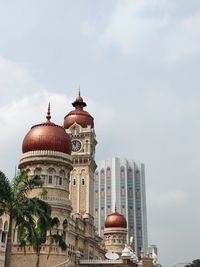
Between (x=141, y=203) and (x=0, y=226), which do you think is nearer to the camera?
(x=0, y=226)

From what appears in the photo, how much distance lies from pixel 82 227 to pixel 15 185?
2963cm

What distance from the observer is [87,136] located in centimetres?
6750

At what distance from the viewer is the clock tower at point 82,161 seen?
65375 millimetres

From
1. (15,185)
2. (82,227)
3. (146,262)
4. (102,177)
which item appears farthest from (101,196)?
(15,185)

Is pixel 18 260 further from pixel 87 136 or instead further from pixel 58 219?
pixel 87 136

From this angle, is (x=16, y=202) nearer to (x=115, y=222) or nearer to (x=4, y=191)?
(x=4, y=191)

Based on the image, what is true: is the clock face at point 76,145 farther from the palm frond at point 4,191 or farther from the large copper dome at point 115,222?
the palm frond at point 4,191

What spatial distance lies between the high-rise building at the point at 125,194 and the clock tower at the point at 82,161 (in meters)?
65.6

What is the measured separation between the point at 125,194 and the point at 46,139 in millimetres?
91380

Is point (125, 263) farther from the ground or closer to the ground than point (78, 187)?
closer to the ground

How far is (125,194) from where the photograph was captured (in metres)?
135

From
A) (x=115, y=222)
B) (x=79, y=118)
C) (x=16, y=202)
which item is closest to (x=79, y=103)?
(x=79, y=118)

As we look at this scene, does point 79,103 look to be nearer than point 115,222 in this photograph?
Yes

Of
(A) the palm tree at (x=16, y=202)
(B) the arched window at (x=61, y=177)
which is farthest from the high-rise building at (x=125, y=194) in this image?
(A) the palm tree at (x=16, y=202)
